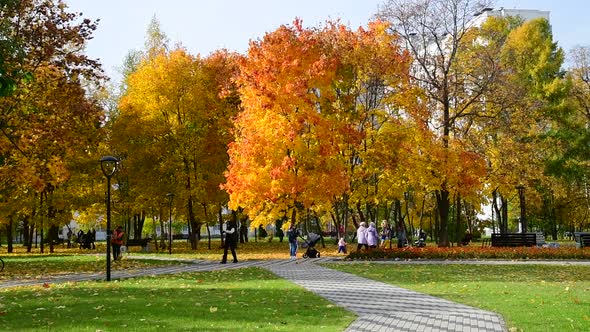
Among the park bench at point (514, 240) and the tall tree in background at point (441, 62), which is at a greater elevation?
the tall tree in background at point (441, 62)

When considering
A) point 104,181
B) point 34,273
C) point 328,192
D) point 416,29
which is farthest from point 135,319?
point 104,181

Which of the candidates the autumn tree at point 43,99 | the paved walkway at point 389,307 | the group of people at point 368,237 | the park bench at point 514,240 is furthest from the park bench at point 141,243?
the paved walkway at point 389,307

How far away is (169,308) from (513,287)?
25.8ft

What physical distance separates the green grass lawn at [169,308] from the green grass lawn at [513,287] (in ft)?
8.86

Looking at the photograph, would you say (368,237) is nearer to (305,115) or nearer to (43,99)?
(305,115)

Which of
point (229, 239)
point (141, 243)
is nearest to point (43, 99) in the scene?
point (229, 239)

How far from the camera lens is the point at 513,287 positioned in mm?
14383

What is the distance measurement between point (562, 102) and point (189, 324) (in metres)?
40.1

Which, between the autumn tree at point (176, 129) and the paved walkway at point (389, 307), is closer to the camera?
the paved walkway at point (389, 307)

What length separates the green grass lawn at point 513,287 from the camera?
956 centimetres

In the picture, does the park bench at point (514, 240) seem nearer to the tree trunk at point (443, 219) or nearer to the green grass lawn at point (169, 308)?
the tree trunk at point (443, 219)

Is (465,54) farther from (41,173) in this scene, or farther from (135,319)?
(135,319)

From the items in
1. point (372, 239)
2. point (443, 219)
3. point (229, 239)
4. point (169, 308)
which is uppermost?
point (443, 219)

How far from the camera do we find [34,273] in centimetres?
2091
